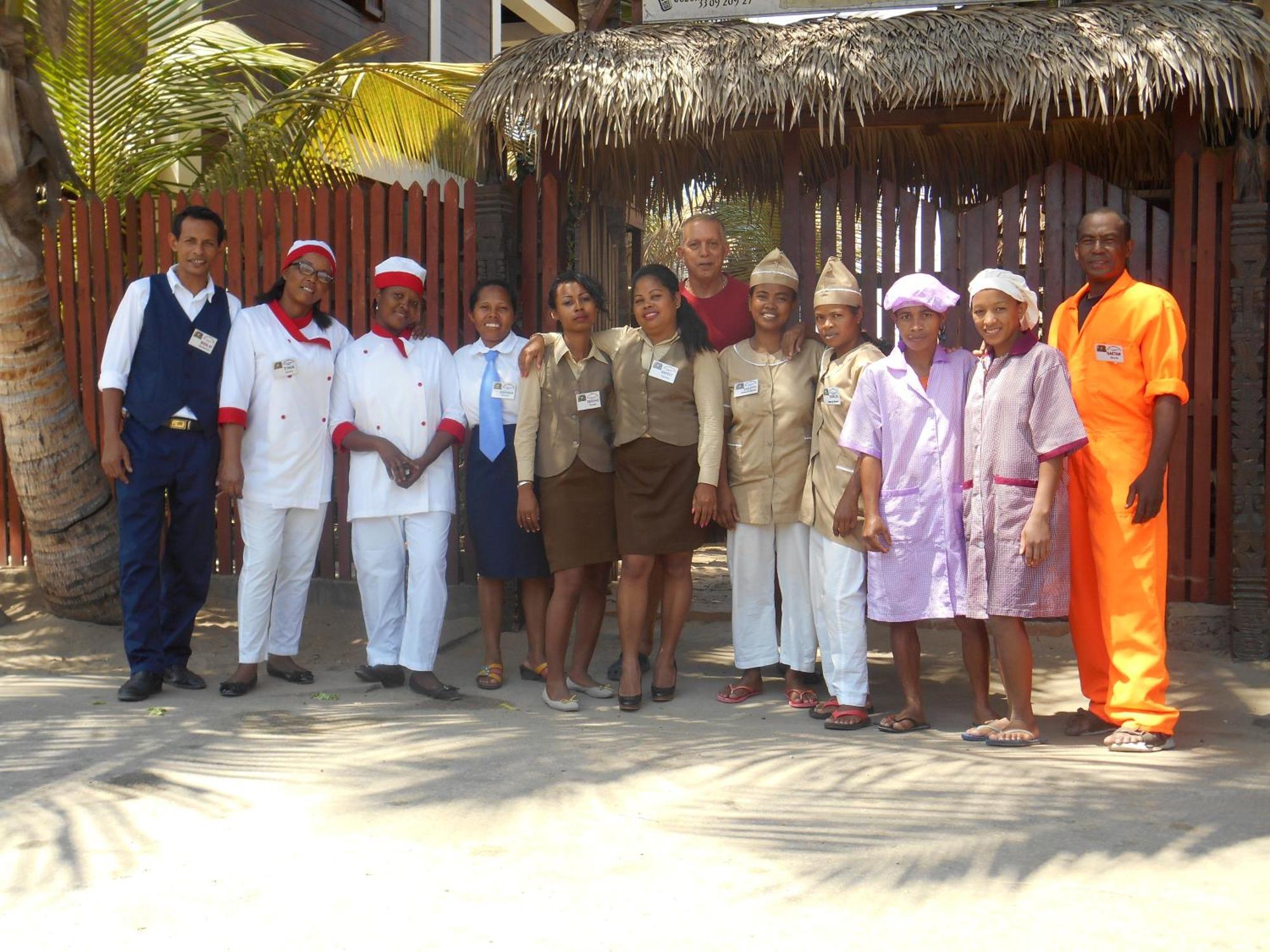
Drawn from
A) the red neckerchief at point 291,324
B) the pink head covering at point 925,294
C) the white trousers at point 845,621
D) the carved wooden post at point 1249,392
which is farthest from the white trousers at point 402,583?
the carved wooden post at point 1249,392

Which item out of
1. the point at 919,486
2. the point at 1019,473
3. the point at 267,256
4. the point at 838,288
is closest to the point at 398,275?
the point at 838,288

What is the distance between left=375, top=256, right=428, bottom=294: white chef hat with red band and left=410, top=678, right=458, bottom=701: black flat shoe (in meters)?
1.69

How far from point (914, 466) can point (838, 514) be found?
34 centimetres

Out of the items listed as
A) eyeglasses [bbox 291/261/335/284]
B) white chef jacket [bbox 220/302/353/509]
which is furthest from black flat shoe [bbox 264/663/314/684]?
eyeglasses [bbox 291/261/335/284]

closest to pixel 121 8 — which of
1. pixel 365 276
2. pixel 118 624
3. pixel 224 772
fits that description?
pixel 365 276

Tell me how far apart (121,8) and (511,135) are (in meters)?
3.00

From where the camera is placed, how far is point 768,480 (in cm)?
525

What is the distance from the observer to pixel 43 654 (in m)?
6.29

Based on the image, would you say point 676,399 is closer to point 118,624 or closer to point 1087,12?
point 1087,12

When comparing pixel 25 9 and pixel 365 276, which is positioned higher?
pixel 25 9

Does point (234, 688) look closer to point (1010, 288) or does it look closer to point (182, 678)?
point (182, 678)

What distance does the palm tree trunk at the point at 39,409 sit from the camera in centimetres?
634

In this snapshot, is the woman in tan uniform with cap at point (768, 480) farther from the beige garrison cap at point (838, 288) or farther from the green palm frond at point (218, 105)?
the green palm frond at point (218, 105)

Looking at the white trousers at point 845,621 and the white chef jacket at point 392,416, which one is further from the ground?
the white chef jacket at point 392,416
